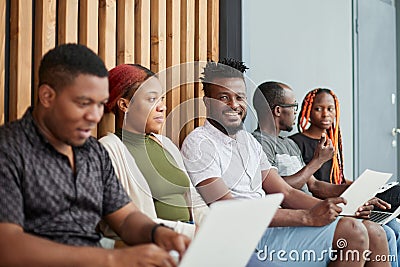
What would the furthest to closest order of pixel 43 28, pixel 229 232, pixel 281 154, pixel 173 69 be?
pixel 281 154 < pixel 173 69 < pixel 43 28 < pixel 229 232

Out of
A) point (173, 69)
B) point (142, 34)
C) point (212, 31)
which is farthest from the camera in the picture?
point (212, 31)

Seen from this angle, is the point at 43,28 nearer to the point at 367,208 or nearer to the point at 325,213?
the point at 325,213

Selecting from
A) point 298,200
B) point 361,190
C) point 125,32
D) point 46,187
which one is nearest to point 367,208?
point 361,190

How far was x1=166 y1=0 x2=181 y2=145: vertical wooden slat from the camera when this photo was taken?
9.77ft

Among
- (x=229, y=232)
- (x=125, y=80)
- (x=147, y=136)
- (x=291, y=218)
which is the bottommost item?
(x=291, y=218)

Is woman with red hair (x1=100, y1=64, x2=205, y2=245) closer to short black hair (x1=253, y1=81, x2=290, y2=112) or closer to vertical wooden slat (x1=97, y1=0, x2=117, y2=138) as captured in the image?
vertical wooden slat (x1=97, y1=0, x2=117, y2=138)

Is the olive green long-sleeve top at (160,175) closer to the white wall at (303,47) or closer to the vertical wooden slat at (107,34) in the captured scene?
the vertical wooden slat at (107,34)

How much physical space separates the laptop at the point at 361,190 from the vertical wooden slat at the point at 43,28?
1.29 m

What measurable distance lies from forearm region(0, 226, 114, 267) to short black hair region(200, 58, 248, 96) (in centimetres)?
147

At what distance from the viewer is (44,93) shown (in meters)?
1.63

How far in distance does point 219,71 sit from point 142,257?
1.49 metres

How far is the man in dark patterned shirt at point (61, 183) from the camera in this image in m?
1.48

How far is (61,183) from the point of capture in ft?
5.39

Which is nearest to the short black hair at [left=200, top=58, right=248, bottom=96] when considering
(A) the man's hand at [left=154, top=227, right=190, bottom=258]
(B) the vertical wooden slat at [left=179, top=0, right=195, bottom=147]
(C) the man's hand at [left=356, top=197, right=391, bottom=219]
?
(B) the vertical wooden slat at [left=179, top=0, right=195, bottom=147]
